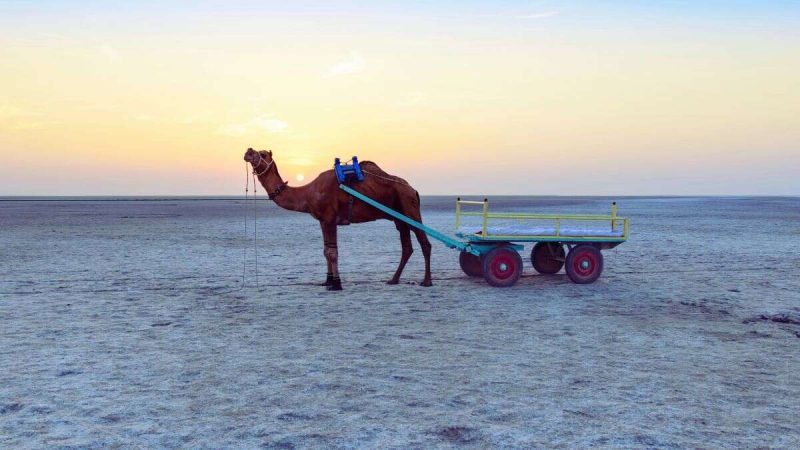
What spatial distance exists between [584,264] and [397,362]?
654 cm

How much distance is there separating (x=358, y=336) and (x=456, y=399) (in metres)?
2.59

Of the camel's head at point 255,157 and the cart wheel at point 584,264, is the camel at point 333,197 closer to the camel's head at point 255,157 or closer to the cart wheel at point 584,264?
the camel's head at point 255,157

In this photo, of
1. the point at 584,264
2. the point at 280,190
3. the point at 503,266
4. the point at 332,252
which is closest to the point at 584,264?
the point at 584,264

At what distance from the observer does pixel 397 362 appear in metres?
6.91

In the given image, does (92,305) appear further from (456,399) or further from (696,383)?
(696,383)

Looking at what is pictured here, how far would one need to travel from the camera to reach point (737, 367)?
682 centimetres

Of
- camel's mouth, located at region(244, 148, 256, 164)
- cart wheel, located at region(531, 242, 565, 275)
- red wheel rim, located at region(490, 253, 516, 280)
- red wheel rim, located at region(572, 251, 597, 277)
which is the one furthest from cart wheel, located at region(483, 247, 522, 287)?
camel's mouth, located at region(244, 148, 256, 164)

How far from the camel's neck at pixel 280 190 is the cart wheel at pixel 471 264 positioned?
3.41m

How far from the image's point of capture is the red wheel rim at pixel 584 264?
40.4 feet

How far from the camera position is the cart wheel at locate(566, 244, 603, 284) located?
12.3 metres

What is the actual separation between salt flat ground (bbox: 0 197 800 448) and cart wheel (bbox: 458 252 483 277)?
22 cm

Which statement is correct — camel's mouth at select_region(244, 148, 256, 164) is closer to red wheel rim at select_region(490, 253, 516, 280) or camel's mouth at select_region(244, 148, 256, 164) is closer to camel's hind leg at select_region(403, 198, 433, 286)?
camel's hind leg at select_region(403, 198, 433, 286)

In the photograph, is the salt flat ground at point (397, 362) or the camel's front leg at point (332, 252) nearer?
the salt flat ground at point (397, 362)

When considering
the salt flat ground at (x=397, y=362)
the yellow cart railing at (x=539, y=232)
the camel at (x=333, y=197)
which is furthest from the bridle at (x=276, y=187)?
the yellow cart railing at (x=539, y=232)
